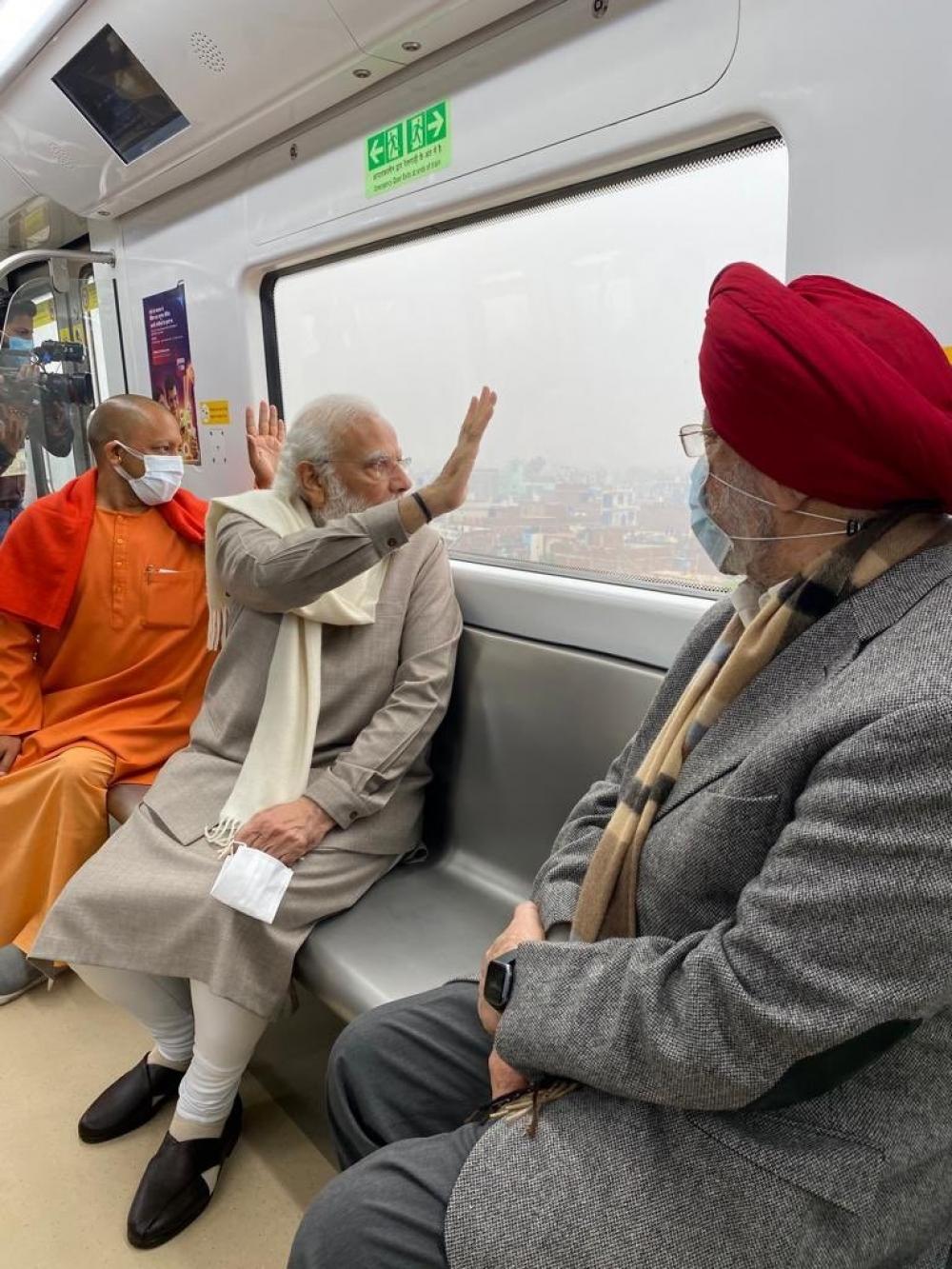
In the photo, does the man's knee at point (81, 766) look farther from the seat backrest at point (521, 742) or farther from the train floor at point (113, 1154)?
the seat backrest at point (521, 742)

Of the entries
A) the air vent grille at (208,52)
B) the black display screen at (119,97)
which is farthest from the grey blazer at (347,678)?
the black display screen at (119,97)

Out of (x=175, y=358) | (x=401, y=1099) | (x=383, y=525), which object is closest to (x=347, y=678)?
(x=383, y=525)

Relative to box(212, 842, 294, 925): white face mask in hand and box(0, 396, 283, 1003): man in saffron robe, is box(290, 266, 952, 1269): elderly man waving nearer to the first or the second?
box(212, 842, 294, 925): white face mask in hand

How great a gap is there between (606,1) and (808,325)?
121cm

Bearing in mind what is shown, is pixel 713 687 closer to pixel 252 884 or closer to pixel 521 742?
pixel 521 742

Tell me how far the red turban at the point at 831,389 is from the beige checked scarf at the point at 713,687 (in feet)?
0.17

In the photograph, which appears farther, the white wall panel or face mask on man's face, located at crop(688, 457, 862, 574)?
the white wall panel

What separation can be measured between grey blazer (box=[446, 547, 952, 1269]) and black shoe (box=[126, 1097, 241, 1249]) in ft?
3.76

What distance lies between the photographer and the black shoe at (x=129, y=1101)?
216 centimetres

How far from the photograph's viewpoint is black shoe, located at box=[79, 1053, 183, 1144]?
216 cm

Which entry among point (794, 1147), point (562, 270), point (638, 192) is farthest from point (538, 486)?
point (794, 1147)

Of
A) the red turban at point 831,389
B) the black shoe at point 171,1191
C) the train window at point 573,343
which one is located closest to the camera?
the red turban at point 831,389

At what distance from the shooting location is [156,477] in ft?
9.39

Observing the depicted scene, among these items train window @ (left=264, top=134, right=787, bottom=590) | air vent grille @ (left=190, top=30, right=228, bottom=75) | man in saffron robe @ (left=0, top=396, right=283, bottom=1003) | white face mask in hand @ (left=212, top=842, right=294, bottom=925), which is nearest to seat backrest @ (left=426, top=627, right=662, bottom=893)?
train window @ (left=264, top=134, right=787, bottom=590)
